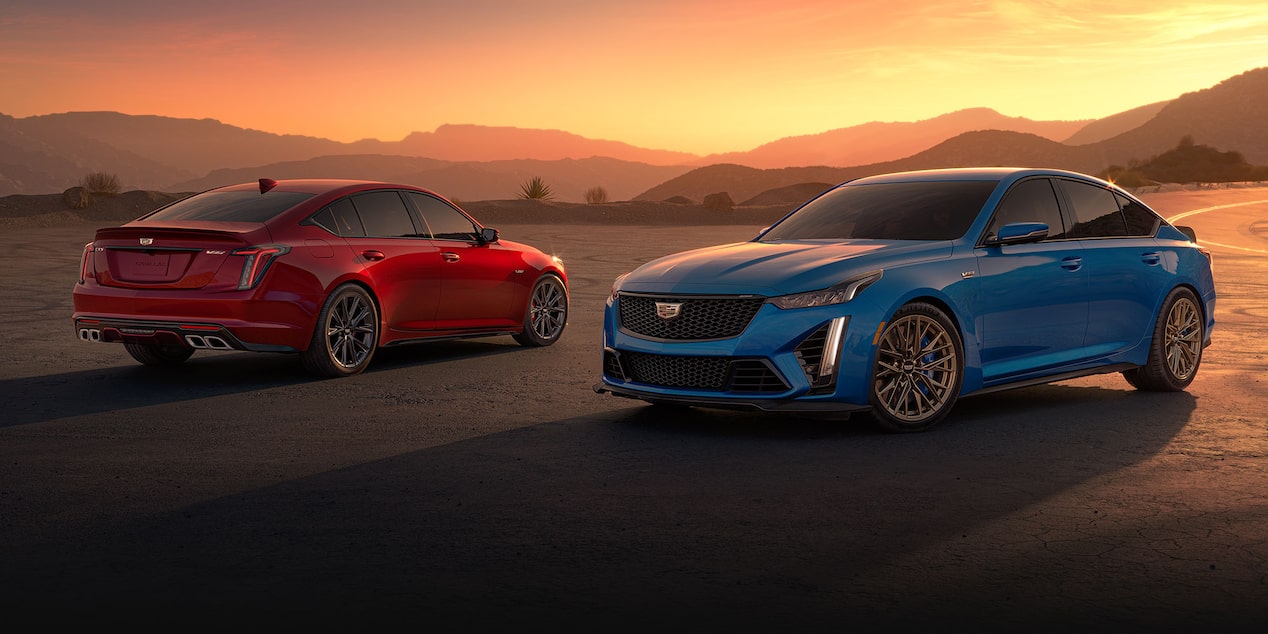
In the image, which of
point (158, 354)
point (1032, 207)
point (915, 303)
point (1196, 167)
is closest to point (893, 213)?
point (1032, 207)

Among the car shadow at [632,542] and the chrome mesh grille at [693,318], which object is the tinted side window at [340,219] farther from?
the car shadow at [632,542]

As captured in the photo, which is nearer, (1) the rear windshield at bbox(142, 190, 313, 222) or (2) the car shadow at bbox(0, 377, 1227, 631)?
(2) the car shadow at bbox(0, 377, 1227, 631)

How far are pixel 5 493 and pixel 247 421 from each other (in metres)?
2.39

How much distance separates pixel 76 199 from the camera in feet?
139

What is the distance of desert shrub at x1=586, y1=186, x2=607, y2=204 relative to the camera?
191 feet

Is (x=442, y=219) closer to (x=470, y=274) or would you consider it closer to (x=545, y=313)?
(x=470, y=274)

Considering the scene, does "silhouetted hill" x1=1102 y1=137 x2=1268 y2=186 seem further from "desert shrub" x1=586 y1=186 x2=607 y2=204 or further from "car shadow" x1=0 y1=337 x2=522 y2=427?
"car shadow" x1=0 y1=337 x2=522 y2=427

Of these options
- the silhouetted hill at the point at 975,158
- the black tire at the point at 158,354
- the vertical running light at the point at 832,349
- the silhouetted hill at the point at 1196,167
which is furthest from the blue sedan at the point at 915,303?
the silhouetted hill at the point at 975,158

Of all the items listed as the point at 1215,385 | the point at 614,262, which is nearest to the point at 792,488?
the point at 1215,385

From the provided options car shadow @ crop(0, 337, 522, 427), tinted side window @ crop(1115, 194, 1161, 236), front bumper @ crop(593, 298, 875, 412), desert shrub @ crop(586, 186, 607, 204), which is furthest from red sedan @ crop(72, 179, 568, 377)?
desert shrub @ crop(586, 186, 607, 204)

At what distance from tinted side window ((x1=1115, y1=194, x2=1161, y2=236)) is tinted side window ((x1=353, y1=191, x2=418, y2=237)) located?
611cm

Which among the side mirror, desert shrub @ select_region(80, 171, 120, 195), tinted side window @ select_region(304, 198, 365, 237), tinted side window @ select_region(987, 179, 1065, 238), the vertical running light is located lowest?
the vertical running light

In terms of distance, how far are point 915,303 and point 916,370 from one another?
43cm

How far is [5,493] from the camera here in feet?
22.4
